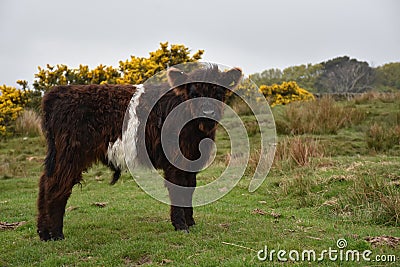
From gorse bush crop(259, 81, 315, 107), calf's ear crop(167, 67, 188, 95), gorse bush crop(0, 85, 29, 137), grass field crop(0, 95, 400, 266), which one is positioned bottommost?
Result: grass field crop(0, 95, 400, 266)

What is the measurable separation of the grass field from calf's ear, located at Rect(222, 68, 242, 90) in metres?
2.07

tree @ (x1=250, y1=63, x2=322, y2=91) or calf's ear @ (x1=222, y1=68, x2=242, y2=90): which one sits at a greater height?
tree @ (x1=250, y1=63, x2=322, y2=91)

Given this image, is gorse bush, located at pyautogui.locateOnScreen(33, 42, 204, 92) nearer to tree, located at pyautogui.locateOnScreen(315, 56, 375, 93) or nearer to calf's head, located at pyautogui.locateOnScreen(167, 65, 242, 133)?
calf's head, located at pyautogui.locateOnScreen(167, 65, 242, 133)

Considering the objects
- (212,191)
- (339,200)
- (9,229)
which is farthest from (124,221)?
(339,200)

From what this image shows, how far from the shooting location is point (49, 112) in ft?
18.2

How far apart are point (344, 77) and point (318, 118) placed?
947 inches

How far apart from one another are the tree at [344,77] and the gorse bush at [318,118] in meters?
20.0

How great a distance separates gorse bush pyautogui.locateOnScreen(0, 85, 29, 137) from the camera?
51.1 ft

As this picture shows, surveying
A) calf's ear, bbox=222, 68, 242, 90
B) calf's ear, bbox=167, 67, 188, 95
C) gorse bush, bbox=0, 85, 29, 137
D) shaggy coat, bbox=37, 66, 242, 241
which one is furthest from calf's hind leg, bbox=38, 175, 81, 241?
gorse bush, bbox=0, 85, 29, 137

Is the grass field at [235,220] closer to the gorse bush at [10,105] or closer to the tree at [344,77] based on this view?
the gorse bush at [10,105]

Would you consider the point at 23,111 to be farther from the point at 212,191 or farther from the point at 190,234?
the point at 190,234

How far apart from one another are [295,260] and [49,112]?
3746mm

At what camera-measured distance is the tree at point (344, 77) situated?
34375 millimetres

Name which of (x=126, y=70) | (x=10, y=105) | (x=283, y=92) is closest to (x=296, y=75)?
(x=283, y=92)
